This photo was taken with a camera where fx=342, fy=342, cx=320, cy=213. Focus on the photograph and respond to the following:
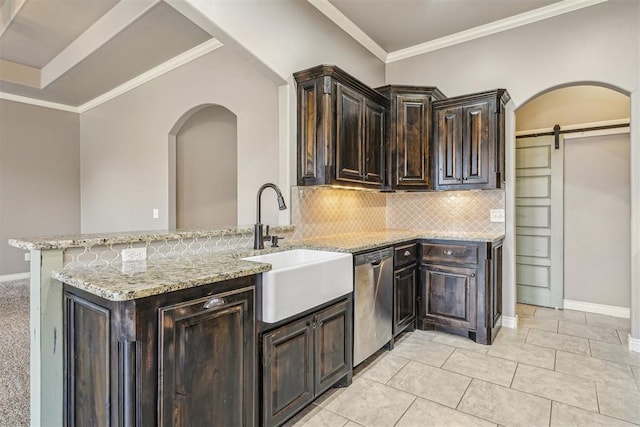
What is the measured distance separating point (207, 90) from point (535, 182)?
3.92 metres

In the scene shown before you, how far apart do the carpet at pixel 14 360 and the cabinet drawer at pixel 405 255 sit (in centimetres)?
264

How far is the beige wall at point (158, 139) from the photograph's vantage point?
10.2 ft

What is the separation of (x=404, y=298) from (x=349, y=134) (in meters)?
1.54

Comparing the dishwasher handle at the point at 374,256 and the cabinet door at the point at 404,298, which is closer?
the dishwasher handle at the point at 374,256

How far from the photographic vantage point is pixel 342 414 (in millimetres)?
2010

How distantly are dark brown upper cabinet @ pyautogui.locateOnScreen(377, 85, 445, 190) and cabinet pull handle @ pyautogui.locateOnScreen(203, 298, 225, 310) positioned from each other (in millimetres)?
2346

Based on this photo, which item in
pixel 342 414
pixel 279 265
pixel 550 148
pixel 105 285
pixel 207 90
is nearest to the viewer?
pixel 105 285

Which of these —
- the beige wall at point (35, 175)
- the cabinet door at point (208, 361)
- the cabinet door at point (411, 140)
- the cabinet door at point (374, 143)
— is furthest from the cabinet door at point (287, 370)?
the beige wall at point (35, 175)

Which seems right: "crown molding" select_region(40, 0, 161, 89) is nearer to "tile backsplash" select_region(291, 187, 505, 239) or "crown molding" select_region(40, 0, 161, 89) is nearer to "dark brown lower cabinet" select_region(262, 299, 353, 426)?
"tile backsplash" select_region(291, 187, 505, 239)

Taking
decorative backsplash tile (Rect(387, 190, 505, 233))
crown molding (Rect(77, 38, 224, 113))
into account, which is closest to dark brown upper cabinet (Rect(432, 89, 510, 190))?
decorative backsplash tile (Rect(387, 190, 505, 233))

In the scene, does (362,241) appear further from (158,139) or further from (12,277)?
(12,277)

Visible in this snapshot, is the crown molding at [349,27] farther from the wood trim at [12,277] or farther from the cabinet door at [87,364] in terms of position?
the wood trim at [12,277]

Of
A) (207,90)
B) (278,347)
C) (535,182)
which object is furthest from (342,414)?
(535,182)

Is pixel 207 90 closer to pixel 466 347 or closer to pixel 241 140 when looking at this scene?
pixel 241 140
